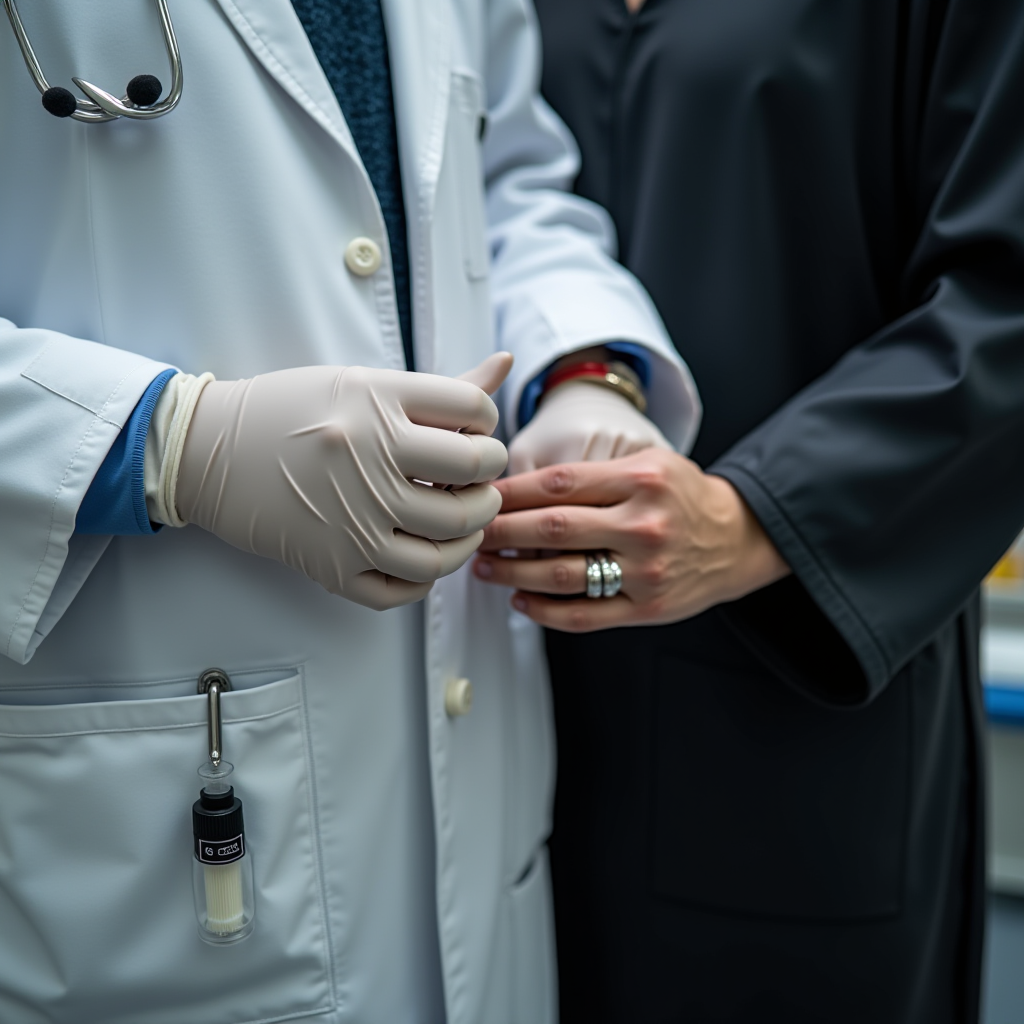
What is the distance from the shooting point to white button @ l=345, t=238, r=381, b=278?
683mm

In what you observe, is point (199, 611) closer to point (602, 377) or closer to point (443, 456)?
point (443, 456)

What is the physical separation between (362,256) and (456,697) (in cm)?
36

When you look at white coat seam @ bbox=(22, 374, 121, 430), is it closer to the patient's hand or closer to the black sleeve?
the patient's hand

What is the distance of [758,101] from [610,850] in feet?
2.77

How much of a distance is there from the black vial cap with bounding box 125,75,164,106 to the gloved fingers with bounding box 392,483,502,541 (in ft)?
0.99

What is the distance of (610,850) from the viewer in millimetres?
1059

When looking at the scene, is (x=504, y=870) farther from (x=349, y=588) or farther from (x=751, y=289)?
(x=751, y=289)

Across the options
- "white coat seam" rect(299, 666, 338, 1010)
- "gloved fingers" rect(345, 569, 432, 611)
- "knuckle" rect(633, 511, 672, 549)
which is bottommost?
"white coat seam" rect(299, 666, 338, 1010)

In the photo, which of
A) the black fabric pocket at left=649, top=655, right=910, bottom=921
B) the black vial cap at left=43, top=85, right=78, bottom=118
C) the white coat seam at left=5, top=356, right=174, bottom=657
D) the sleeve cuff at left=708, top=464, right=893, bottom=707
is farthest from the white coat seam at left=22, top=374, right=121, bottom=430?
the black fabric pocket at left=649, top=655, right=910, bottom=921

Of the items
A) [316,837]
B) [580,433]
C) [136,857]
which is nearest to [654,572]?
[580,433]

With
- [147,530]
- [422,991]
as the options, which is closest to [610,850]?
[422,991]

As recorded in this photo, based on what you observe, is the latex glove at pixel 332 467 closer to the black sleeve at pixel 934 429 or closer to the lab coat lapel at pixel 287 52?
the lab coat lapel at pixel 287 52

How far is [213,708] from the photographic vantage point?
0.63 metres

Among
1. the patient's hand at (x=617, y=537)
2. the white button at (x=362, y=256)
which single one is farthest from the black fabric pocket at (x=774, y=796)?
the white button at (x=362, y=256)
